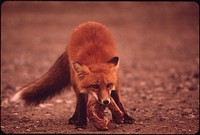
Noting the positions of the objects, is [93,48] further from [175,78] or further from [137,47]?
[137,47]

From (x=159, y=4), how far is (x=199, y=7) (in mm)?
4755

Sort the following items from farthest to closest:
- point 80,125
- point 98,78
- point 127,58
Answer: point 127,58
point 80,125
point 98,78

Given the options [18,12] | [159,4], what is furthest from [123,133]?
[159,4]

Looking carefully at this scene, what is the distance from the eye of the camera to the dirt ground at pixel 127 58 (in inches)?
271

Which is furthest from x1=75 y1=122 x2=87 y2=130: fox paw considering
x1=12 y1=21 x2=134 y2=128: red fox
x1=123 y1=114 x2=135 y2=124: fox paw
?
x1=123 y1=114 x2=135 y2=124: fox paw

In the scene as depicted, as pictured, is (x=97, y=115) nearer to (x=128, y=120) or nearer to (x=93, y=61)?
(x=128, y=120)

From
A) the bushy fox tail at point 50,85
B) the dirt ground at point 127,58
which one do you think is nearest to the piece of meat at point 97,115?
the dirt ground at point 127,58

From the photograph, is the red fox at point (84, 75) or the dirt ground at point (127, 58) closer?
the red fox at point (84, 75)

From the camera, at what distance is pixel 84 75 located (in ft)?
20.0

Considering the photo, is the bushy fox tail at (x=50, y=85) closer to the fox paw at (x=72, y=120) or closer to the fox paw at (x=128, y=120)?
→ the fox paw at (x=72, y=120)

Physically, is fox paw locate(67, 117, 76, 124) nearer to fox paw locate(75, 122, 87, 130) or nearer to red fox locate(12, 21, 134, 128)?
red fox locate(12, 21, 134, 128)

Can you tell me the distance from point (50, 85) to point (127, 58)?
7873mm

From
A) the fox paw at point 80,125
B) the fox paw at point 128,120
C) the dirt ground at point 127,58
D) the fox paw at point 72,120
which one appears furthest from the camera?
the dirt ground at point 127,58

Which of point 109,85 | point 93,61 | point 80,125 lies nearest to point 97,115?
point 80,125
